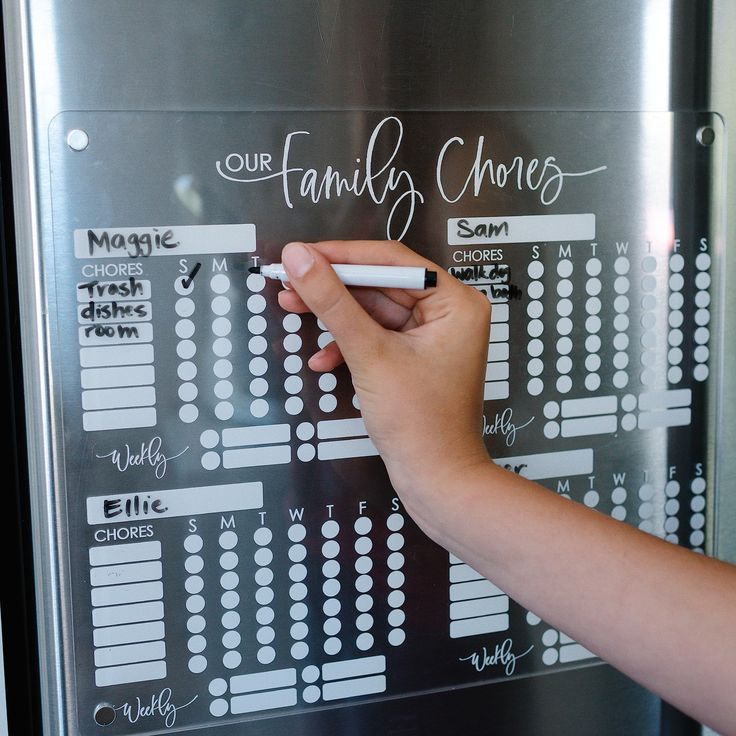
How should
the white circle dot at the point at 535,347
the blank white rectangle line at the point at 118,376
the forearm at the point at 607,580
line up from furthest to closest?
the white circle dot at the point at 535,347 → the blank white rectangle line at the point at 118,376 → the forearm at the point at 607,580

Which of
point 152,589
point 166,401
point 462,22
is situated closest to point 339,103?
point 462,22

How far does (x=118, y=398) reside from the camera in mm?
654

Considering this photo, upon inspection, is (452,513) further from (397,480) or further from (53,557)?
(53,557)

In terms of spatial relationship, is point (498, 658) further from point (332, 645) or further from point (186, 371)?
point (186, 371)

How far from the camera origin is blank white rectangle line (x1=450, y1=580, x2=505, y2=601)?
76 cm

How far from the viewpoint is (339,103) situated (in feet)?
2.21

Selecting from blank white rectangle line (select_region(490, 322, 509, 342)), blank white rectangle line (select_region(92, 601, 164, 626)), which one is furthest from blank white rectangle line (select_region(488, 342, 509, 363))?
blank white rectangle line (select_region(92, 601, 164, 626))

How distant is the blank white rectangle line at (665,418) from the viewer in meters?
0.80

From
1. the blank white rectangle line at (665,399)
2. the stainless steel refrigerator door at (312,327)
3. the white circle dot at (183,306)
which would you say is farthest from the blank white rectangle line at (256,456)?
the blank white rectangle line at (665,399)

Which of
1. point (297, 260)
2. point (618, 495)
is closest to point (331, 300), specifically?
point (297, 260)

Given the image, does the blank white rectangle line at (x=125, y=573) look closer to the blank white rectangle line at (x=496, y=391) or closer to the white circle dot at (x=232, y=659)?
the white circle dot at (x=232, y=659)

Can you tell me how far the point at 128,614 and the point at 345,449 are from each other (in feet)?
0.65

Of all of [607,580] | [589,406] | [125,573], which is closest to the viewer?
[607,580]

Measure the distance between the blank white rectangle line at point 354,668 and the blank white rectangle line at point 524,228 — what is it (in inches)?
13.1
